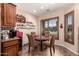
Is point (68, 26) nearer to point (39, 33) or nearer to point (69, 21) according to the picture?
point (69, 21)

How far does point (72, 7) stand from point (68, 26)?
0.47 m

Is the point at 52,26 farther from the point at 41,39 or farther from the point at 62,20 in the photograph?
the point at 41,39

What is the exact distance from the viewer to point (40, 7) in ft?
9.29

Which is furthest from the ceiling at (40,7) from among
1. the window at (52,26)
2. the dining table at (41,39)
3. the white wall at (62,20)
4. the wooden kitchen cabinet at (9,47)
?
the wooden kitchen cabinet at (9,47)

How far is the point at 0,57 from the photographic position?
2527 mm

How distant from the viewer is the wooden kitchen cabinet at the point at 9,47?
109 inches

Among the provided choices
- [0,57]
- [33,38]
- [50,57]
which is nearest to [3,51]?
[0,57]

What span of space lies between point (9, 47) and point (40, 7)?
1.34 metres

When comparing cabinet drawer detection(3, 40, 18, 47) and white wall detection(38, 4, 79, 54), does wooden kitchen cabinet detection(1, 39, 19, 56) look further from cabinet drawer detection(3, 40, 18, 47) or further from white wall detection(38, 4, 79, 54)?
white wall detection(38, 4, 79, 54)

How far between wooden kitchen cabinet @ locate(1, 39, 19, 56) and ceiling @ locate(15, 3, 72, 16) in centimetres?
92

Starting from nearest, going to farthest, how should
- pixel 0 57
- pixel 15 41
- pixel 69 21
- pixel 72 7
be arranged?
pixel 0 57 < pixel 72 7 < pixel 69 21 < pixel 15 41

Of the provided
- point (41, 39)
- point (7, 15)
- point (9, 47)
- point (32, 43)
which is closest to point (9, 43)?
point (9, 47)

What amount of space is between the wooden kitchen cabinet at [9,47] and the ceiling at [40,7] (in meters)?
0.92

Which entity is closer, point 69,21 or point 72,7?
point 72,7
